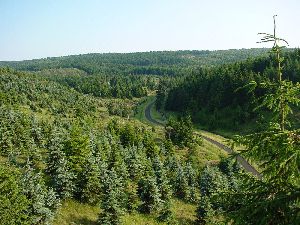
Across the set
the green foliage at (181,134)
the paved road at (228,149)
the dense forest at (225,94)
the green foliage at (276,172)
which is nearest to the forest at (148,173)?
the green foliage at (276,172)

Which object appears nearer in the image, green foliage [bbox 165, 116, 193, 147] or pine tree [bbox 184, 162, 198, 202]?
pine tree [bbox 184, 162, 198, 202]

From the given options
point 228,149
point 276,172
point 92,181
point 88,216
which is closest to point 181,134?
point 228,149

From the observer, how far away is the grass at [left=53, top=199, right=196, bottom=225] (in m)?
47.2

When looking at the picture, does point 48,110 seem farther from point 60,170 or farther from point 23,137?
point 60,170

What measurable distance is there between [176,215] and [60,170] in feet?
70.6

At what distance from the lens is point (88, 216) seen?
49750 millimetres

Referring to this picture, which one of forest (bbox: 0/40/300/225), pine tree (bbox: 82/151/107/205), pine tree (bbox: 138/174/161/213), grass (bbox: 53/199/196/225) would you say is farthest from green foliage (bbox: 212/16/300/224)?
pine tree (bbox: 138/174/161/213)

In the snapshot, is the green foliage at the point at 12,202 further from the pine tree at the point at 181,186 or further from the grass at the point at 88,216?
the pine tree at the point at 181,186

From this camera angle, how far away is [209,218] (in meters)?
53.9

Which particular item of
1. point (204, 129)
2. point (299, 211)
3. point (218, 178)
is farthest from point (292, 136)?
point (204, 129)

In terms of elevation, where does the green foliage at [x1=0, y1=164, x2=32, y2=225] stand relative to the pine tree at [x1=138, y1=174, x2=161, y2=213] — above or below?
above

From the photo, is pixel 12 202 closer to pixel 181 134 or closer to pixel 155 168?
pixel 155 168

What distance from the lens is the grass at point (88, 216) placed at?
47.2 meters

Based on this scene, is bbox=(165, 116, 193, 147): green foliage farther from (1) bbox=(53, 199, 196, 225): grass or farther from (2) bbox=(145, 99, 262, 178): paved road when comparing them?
(1) bbox=(53, 199, 196, 225): grass
